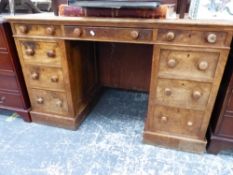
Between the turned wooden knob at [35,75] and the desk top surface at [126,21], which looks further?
the turned wooden knob at [35,75]

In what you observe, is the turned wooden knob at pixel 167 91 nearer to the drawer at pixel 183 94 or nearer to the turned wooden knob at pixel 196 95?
the drawer at pixel 183 94

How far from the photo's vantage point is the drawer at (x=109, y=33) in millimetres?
1031

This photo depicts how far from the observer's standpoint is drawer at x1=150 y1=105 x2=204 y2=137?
3.93 feet

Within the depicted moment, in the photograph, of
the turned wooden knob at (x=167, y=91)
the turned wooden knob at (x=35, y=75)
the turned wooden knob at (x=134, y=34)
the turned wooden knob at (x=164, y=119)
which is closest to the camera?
the turned wooden knob at (x=134, y=34)

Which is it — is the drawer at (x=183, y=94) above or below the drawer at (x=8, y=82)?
above

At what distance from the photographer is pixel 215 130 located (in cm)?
122

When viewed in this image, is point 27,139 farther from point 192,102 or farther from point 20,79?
point 192,102

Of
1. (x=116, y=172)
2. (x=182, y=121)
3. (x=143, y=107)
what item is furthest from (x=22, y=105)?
(x=182, y=121)

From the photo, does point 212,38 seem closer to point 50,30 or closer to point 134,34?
point 134,34

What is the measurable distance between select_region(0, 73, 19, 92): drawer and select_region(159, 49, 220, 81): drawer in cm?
112

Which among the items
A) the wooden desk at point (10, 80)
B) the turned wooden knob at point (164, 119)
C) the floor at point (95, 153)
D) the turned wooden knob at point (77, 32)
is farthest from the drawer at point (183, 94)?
the wooden desk at point (10, 80)

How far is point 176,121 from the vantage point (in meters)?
1.25

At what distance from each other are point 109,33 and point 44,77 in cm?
61

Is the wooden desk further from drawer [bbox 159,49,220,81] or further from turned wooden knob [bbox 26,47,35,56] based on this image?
drawer [bbox 159,49,220,81]
